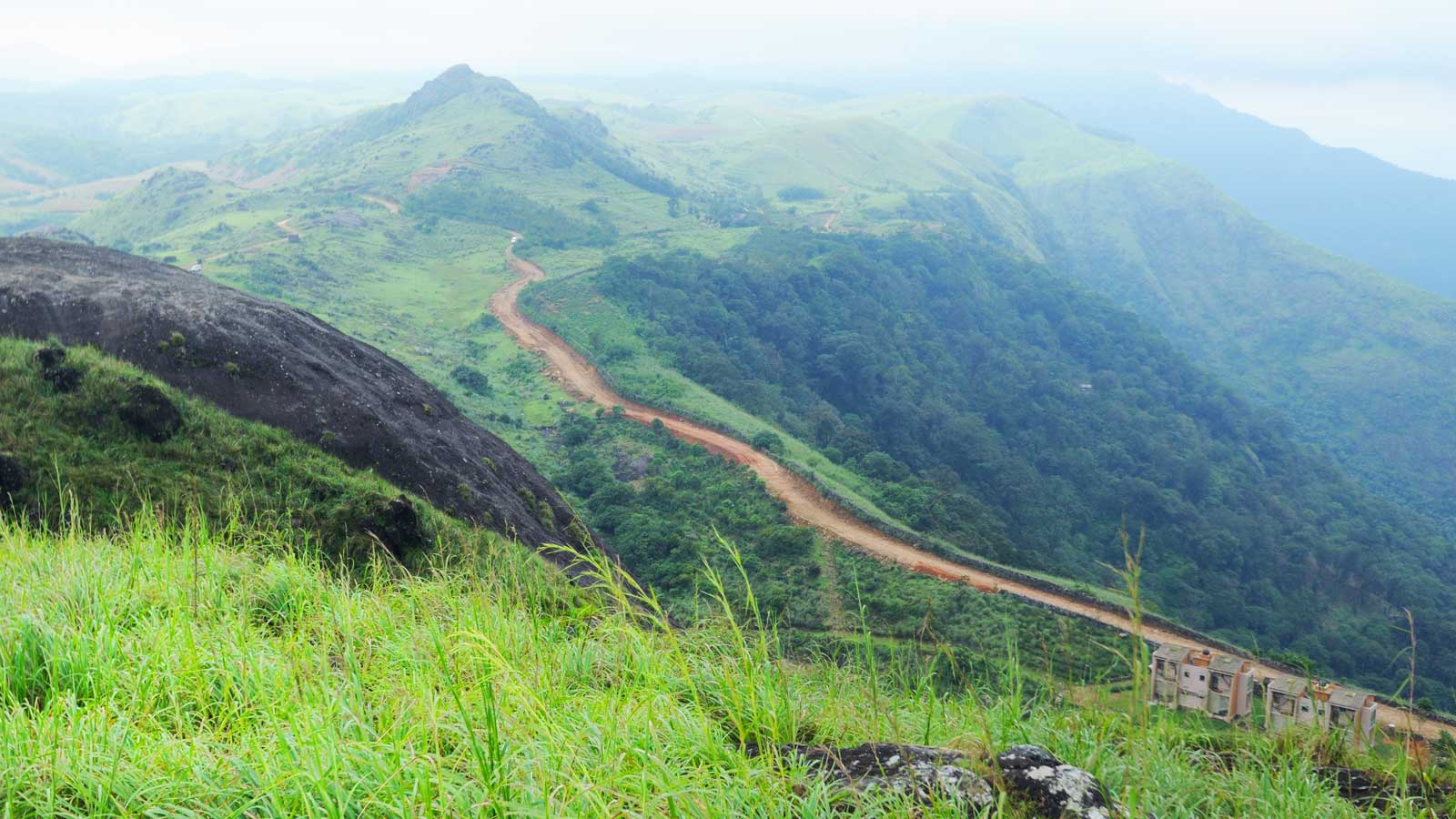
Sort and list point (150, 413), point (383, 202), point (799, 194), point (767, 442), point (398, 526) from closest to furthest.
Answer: point (398, 526)
point (150, 413)
point (767, 442)
point (383, 202)
point (799, 194)

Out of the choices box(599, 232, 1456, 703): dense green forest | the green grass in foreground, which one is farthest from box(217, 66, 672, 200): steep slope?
the green grass in foreground

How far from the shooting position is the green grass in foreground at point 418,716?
2996 millimetres

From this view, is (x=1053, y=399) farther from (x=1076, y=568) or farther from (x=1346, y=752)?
(x=1346, y=752)

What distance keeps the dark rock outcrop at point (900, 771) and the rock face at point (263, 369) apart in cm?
1634

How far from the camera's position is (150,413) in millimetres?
16156

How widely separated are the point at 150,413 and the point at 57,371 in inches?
83.8

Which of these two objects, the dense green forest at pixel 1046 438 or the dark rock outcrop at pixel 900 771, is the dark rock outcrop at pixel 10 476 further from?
the dense green forest at pixel 1046 438

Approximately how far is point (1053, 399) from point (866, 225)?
46.9 metres

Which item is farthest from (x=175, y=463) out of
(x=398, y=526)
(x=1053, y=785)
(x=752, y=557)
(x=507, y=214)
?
(x=507, y=214)

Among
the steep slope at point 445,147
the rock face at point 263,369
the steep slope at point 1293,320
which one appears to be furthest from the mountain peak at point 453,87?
the rock face at point 263,369

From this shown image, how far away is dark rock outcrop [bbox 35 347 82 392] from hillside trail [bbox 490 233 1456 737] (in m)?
23.4

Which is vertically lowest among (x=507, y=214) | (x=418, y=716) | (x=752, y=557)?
(x=752, y=557)

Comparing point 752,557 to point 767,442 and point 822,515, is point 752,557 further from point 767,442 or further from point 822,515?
point 767,442

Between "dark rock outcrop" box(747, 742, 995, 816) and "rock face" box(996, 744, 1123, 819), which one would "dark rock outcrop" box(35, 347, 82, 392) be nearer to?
"dark rock outcrop" box(747, 742, 995, 816)
